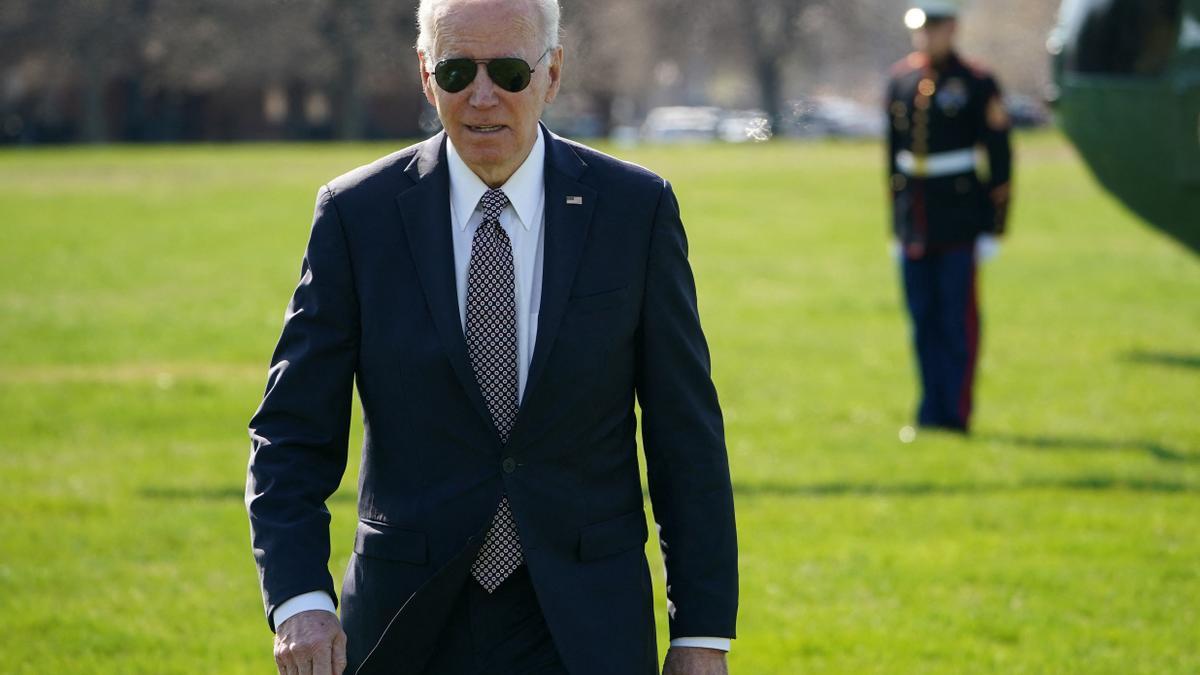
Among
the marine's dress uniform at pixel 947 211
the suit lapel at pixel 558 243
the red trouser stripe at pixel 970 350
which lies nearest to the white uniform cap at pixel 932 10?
the marine's dress uniform at pixel 947 211

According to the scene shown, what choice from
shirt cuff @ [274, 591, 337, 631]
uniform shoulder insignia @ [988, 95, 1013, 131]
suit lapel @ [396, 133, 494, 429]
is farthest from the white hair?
uniform shoulder insignia @ [988, 95, 1013, 131]

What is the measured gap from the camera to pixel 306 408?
335 centimetres

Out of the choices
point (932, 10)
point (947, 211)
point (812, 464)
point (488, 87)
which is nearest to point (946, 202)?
point (947, 211)

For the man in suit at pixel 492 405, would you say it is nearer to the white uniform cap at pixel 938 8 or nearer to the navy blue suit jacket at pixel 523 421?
the navy blue suit jacket at pixel 523 421

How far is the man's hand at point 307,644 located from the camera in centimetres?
323

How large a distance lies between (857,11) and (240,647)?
133 feet

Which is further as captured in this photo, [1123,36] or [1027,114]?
[1027,114]

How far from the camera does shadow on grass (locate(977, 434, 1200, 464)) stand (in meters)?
9.89

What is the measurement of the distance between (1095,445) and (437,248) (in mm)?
7753

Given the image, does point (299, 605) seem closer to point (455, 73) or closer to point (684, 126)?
point (455, 73)

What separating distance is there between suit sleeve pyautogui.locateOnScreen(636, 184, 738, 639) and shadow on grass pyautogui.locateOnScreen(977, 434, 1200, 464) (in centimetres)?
702

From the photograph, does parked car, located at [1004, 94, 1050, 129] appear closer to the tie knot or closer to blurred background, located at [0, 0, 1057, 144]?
blurred background, located at [0, 0, 1057, 144]

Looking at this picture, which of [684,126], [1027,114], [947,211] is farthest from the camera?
[1027,114]

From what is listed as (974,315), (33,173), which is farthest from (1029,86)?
(974,315)
